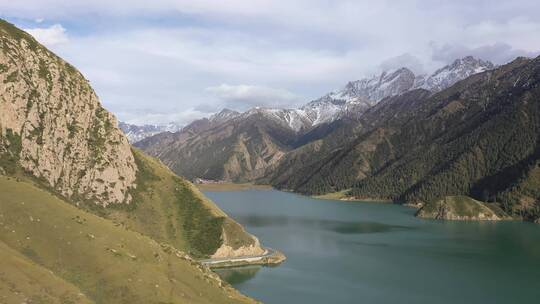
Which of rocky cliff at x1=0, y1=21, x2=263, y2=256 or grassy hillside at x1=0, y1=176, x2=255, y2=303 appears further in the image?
rocky cliff at x1=0, y1=21, x2=263, y2=256

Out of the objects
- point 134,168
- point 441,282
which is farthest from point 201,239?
point 441,282

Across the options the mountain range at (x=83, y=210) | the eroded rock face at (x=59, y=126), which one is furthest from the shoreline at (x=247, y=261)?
the eroded rock face at (x=59, y=126)

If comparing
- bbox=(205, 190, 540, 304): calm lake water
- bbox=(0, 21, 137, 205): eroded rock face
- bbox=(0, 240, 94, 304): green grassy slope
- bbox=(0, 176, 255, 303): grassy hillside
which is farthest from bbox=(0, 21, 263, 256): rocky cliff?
bbox=(0, 240, 94, 304): green grassy slope

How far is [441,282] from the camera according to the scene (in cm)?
14088

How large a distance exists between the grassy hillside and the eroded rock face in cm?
5490

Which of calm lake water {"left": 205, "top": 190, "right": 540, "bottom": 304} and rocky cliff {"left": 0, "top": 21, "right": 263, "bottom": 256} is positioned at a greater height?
rocky cliff {"left": 0, "top": 21, "right": 263, "bottom": 256}

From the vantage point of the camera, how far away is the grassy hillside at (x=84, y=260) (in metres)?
65.3

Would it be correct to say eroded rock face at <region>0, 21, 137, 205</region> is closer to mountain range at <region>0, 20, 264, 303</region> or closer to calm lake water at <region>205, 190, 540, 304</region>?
mountain range at <region>0, 20, 264, 303</region>

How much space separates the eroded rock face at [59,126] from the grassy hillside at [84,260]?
5490 centimetres

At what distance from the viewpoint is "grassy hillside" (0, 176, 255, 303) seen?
65312mm

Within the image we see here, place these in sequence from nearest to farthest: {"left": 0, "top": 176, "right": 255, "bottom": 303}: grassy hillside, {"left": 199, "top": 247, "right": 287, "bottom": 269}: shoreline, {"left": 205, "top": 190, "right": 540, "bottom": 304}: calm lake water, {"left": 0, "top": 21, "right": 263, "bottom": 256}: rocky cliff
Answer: {"left": 0, "top": 176, "right": 255, "bottom": 303}: grassy hillside → {"left": 205, "top": 190, "right": 540, "bottom": 304}: calm lake water → {"left": 0, "top": 21, "right": 263, "bottom": 256}: rocky cliff → {"left": 199, "top": 247, "right": 287, "bottom": 269}: shoreline

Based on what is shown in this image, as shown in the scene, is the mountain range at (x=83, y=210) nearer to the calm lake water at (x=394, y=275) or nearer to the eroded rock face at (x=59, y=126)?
the eroded rock face at (x=59, y=126)

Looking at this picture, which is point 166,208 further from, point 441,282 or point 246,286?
point 441,282

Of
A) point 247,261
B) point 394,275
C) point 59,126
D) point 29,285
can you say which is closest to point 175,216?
point 247,261
